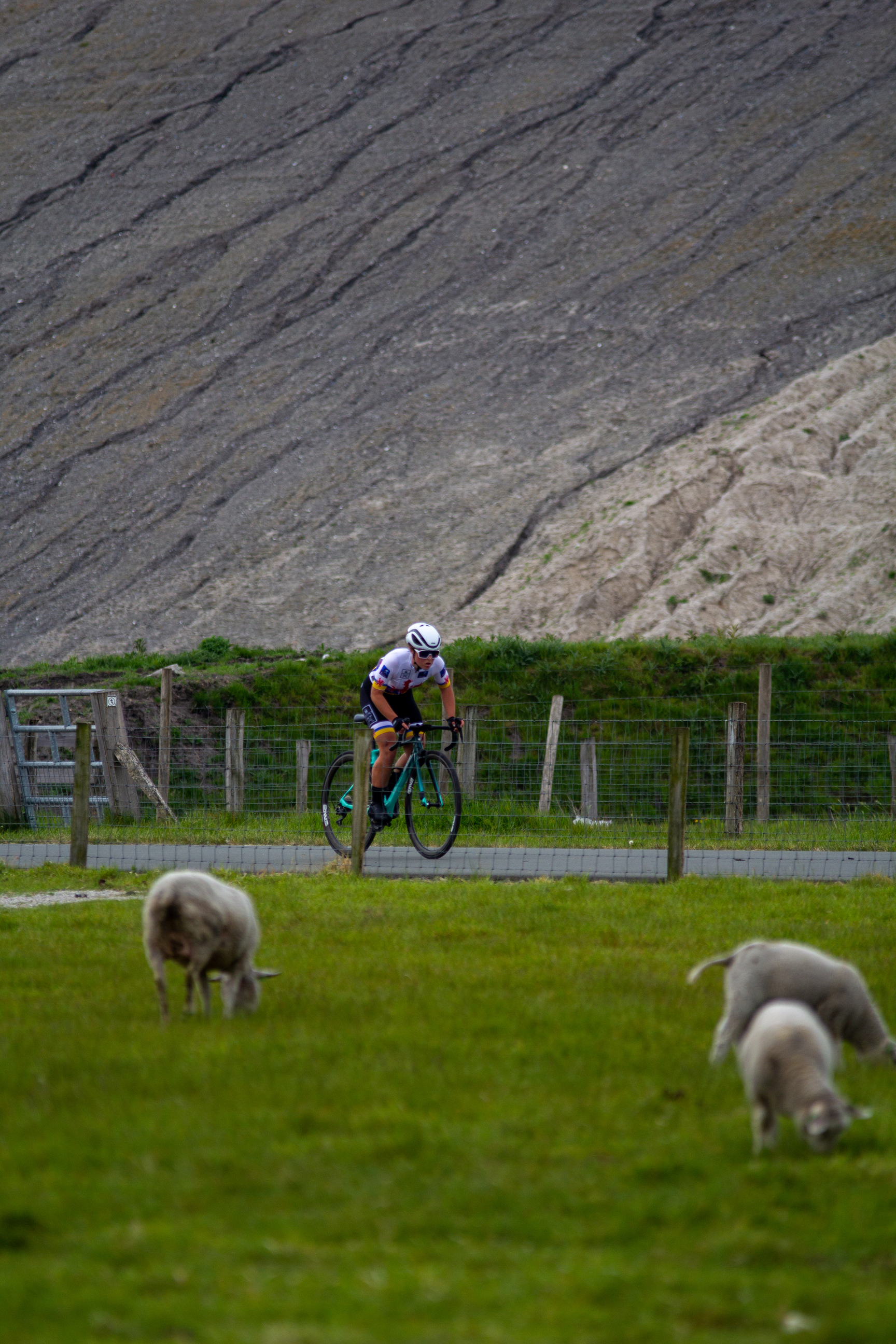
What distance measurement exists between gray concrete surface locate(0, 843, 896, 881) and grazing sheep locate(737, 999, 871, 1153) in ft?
A: 23.5

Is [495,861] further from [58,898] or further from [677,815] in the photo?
[58,898]

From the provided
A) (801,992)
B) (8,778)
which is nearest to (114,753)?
(8,778)

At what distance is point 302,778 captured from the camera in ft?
62.0

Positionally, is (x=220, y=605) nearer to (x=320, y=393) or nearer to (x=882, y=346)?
(x=320, y=393)

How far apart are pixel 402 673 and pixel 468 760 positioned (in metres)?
6.68

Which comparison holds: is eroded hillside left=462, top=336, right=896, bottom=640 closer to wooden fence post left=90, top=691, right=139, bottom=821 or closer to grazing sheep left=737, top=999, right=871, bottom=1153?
wooden fence post left=90, top=691, right=139, bottom=821

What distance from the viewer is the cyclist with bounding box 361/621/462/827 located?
507 inches

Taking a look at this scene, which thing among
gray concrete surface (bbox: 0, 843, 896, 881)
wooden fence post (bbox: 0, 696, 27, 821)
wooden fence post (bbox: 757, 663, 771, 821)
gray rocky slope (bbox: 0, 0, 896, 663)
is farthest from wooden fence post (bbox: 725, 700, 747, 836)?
gray rocky slope (bbox: 0, 0, 896, 663)

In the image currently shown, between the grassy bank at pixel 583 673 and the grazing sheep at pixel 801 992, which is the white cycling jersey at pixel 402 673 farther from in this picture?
the grassy bank at pixel 583 673

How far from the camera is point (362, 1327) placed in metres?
3.20

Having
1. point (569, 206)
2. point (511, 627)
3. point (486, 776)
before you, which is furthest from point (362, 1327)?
point (569, 206)

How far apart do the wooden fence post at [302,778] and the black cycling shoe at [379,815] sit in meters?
5.49

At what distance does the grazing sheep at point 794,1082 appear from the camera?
14.1 ft

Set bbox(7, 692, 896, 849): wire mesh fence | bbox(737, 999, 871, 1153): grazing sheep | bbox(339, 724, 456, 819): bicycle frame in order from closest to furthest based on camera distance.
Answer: bbox(737, 999, 871, 1153): grazing sheep < bbox(339, 724, 456, 819): bicycle frame < bbox(7, 692, 896, 849): wire mesh fence
